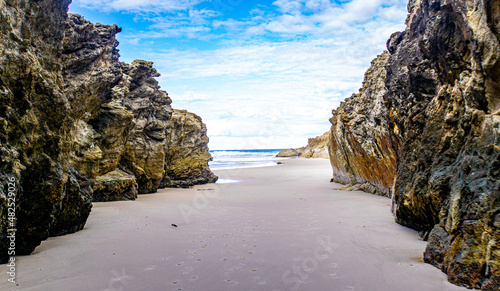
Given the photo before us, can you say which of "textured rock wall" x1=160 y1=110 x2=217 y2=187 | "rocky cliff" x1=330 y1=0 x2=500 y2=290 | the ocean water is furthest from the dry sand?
the ocean water

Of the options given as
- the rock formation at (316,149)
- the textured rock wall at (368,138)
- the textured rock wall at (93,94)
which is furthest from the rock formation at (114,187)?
the rock formation at (316,149)

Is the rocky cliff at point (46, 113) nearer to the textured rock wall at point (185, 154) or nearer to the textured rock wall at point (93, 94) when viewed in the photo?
the textured rock wall at point (93, 94)

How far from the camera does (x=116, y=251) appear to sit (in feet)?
13.3

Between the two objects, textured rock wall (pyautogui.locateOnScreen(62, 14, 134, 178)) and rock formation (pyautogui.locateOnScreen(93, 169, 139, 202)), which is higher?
textured rock wall (pyautogui.locateOnScreen(62, 14, 134, 178))

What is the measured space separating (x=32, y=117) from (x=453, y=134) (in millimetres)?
5286

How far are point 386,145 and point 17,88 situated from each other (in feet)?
27.1

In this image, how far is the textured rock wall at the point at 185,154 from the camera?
1384 centimetres

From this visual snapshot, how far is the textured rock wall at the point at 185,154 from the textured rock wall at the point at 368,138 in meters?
6.52

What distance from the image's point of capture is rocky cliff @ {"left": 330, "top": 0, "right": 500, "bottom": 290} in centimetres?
283

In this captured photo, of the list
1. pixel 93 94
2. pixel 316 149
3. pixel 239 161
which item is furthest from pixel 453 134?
pixel 316 149

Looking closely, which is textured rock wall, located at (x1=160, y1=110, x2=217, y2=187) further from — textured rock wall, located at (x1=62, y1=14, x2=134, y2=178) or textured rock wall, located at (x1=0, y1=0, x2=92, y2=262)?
textured rock wall, located at (x1=0, y1=0, x2=92, y2=262)

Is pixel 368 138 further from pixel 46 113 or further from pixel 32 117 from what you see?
pixel 32 117

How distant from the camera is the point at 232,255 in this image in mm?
4008

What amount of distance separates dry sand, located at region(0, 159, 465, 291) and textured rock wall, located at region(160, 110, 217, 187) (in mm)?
7001
